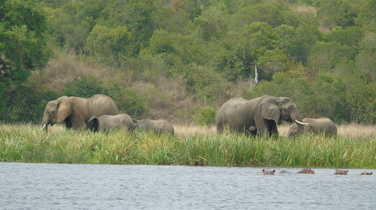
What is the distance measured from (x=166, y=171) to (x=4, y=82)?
2246cm

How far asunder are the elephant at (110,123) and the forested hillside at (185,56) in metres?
8.37

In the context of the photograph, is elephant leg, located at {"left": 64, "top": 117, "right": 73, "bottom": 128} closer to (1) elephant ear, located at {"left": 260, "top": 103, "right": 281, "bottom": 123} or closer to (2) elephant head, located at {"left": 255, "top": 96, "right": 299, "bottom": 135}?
(2) elephant head, located at {"left": 255, "top": 96, "right": 299, "bottom": 135}

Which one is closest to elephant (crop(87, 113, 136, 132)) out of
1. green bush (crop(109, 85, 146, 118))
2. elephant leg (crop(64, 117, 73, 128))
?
elephant leg (crop(64, 117, 73, 128))

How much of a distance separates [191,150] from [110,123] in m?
9.96

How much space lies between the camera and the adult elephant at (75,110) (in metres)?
42.0

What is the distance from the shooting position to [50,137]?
103ft

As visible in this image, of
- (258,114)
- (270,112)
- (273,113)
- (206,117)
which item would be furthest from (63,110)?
→ (206,117)

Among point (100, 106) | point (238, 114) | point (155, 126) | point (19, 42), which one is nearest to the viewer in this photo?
point (238, 114)

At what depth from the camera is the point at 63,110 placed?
42125 millimetres

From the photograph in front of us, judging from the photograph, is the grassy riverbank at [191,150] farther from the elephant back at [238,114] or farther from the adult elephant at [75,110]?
the adult elephant at [75,110]

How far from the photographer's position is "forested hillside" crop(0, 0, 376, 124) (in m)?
51.1

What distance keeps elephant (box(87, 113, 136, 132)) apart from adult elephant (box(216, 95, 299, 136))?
3.69 m

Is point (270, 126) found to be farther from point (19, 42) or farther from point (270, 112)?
point (19, 42)

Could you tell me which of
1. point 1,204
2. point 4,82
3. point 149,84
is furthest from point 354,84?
point 1,204
